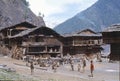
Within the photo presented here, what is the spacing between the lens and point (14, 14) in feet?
354

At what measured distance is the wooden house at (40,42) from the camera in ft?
203

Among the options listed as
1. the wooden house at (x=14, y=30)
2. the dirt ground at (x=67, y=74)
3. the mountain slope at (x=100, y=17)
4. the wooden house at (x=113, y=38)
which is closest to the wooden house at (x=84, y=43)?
the wooden house at (x=14, y=30)

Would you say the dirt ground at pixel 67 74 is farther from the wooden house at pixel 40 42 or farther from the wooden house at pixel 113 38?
the wooden house at pixel 40 42

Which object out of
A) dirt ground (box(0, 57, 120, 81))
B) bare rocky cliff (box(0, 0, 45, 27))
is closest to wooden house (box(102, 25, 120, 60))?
dirt ground (box(0, 57, 120, 81))

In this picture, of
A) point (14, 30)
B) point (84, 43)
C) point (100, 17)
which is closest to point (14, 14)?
point (14, 30)

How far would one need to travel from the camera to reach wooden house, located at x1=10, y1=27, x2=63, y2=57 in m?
62.0

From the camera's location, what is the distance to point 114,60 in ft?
178

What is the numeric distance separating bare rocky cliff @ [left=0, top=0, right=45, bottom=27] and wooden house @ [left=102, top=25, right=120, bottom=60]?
1903 inches

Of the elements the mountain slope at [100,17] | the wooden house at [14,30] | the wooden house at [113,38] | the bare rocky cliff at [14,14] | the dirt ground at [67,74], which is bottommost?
the dirt ground at [67,74]

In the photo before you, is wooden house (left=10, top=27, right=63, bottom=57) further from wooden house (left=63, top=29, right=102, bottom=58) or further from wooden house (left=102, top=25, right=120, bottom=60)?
wooden house (left=102, top=25, right=120, bottom=60)

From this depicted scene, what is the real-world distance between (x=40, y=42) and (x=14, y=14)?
46.6m

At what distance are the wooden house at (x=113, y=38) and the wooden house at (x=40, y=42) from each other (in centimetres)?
1148

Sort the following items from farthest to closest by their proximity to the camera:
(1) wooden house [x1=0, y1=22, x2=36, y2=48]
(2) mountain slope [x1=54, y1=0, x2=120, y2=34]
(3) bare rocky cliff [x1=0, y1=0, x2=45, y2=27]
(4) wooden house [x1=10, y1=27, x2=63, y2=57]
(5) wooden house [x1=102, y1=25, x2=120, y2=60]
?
1. (2) mountain slope [x1=54, y1=0, x2=120, y2=34]
2. (3) bare rocky cliff [x1=0, y1=0, x2=45, y2=27]
3. (1) wooden house [x1=0, y1=22, x2=36, y2=48]
4. (4) wooden house [x1=10, y1=27, x2=63, y2=57]
5. (5) wooden house [x1=102, y1=25, x2=120, y2=60]

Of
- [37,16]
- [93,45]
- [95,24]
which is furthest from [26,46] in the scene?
[95,24]
